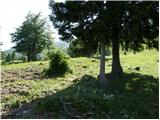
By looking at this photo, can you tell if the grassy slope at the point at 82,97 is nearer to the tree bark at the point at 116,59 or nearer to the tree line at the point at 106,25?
the tree bark at the point at 116,59

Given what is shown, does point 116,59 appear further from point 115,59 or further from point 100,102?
point 100,102

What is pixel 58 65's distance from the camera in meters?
25.4

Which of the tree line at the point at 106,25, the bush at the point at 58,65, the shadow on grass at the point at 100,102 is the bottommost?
the shadow on grass at the point at 100,102

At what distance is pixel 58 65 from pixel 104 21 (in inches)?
242

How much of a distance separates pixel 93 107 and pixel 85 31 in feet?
23.9

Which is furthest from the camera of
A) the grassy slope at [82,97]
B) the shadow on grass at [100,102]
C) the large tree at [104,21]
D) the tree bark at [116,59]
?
the tree bark at [116,59]

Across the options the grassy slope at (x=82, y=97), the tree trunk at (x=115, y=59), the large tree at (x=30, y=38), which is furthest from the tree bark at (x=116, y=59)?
the large tree at (x=30, y=38)

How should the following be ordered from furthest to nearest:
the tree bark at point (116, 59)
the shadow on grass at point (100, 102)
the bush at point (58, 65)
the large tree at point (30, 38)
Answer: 1. the large tree at point (30, 38)
2. the bush at point (58, 65)
3. the tree bark at point (116, 59)
4. the shadow on grass at point (100, 102)

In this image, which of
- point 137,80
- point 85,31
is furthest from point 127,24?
point 137,80

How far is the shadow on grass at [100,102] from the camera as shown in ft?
47.3

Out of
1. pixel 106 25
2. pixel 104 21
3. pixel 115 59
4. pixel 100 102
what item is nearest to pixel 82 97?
pixel 100 102

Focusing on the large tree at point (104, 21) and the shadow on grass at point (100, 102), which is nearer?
the shadow on grass at point (100, 102)

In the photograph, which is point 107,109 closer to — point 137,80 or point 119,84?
point 119,84

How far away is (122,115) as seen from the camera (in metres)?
15.1
